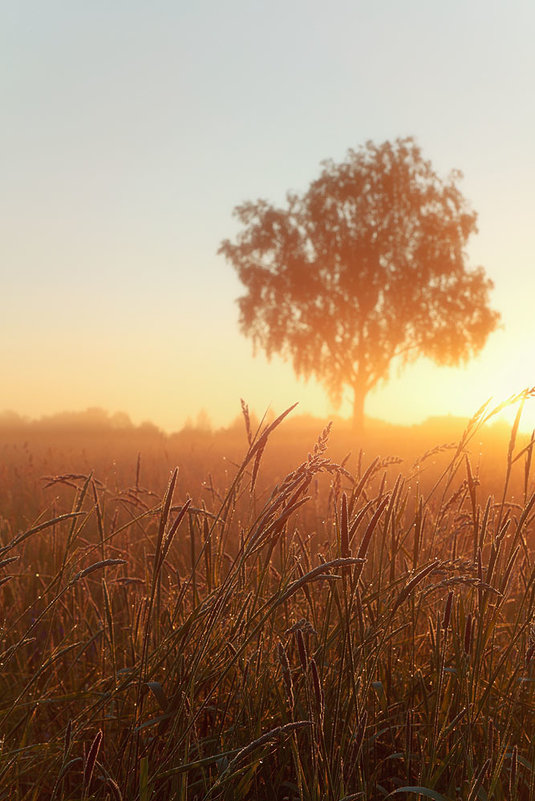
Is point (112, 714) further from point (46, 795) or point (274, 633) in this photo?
point (274, 633)

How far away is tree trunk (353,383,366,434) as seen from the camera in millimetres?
34031

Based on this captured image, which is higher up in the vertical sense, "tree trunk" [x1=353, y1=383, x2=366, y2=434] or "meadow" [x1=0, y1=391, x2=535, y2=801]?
"tree trunk" [x1=353, y1=383, x2=366, y2=434]

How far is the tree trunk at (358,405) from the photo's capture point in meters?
34.0

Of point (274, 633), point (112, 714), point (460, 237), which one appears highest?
point (460, 237)

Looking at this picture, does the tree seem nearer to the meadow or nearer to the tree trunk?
the tree trunk

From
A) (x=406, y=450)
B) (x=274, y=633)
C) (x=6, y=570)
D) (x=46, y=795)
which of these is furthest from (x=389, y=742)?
(x=406, y=450)

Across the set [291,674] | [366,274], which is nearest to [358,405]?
[366,274]

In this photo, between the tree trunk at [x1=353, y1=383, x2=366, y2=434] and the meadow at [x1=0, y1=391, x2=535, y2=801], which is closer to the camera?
the meadow at [x1=0, y1=391, x2=535, y2=801]

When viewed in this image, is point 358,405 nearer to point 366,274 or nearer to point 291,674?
point 366,274

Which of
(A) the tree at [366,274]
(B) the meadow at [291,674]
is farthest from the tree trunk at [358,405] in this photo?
(B) the meadow at [291,674]

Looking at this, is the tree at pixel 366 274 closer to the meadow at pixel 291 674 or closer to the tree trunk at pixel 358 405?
the tree trunk at pixel 358 405

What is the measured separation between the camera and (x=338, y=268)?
33625 millimetres

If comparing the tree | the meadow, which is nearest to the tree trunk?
the tree

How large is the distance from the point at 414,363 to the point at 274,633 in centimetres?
3394
